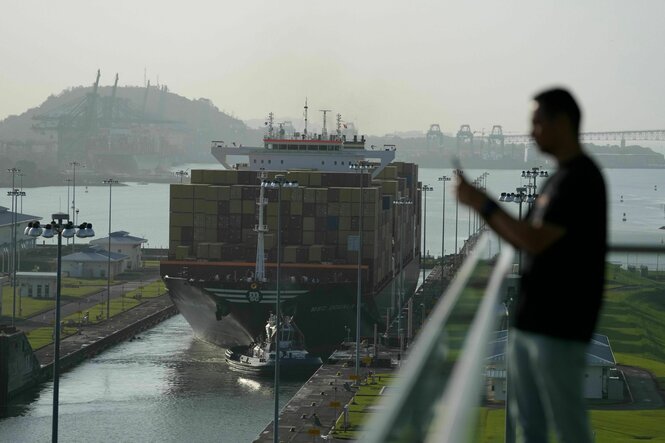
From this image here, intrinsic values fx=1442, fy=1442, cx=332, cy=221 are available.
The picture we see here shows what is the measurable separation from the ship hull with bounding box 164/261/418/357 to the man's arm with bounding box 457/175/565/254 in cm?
3375

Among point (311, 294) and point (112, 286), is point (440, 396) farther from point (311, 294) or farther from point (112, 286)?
point (112, 286)

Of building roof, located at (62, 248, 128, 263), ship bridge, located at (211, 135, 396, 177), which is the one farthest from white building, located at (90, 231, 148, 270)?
ship bridge, located at (211, 135, 396, 177)

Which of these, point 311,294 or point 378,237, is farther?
point 378,237

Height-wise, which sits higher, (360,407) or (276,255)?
(276,255)

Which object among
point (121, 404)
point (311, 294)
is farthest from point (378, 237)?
point (121, 404)

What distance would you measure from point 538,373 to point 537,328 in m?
0.08

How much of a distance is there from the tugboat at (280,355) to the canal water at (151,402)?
1.41ft

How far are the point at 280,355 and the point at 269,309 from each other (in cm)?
269

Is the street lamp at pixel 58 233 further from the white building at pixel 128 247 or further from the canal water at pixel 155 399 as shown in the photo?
the white building at pixel 128 247

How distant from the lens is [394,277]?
147 feet

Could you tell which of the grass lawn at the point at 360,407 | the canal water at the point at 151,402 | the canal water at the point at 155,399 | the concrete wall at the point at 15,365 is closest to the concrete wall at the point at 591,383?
the canal water at the point at 155,399

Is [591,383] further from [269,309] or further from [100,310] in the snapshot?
[100,310]

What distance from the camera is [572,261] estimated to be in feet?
7.83

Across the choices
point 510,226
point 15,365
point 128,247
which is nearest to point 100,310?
point 15,365
